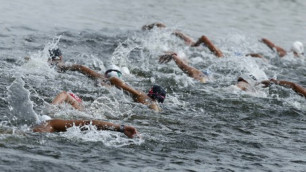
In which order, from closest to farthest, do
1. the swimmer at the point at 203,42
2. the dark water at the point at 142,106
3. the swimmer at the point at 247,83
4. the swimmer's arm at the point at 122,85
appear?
the dark water at the point at 142,106 → the swimmer's arm at the point at 122,85 → the swimmer at the point at 247,83 → the swimmer at the point at 203,42

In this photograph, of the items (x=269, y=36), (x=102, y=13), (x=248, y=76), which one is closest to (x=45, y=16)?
(x=102, y=13)

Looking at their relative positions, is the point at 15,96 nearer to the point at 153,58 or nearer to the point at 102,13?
the point at 153,58

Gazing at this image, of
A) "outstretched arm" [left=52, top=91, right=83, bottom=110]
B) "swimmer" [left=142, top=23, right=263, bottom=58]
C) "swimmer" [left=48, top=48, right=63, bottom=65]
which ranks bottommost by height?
"outstretched arm" [left=52, top=91, right=83, bottom=110]

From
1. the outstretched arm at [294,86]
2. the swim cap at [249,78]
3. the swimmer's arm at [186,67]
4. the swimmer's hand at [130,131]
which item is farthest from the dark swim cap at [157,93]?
the swim cap at [249,78]

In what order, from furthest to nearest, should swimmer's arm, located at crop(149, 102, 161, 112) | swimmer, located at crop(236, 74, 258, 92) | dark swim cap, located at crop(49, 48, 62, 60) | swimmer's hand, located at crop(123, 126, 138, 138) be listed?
1. swimmer, located at crop(236, 74, 258, 92)
2. dark swim cap, located at crop(49, 48, 62, 60)
3. swimmer's arm, located at crop(149, 102, 161, 112)
4. swimmer's hand, located at crop(123, 126, 138, 138)

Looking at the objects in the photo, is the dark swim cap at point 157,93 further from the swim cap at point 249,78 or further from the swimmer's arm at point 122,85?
the swim cap at point 249,78

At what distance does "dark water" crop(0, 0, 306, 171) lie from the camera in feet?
28.5

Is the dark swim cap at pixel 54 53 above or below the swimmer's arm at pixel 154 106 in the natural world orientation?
above

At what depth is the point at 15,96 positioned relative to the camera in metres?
8.86

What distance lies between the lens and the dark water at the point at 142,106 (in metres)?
8.68

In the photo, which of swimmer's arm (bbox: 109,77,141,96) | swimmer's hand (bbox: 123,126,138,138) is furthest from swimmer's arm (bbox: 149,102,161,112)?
swimmer's hand (bbox: 123,126,138,138)

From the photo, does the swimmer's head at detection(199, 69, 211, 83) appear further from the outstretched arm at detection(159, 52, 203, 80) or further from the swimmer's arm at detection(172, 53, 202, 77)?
the swimmer's arm at detection(172, 53, 202, 77)

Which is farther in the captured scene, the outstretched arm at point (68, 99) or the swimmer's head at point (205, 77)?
the swimmer's head at point (205, 77)

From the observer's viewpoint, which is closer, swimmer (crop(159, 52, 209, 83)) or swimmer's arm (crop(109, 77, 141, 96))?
swimmer's arm (crop(109, 77, 141, 96))
